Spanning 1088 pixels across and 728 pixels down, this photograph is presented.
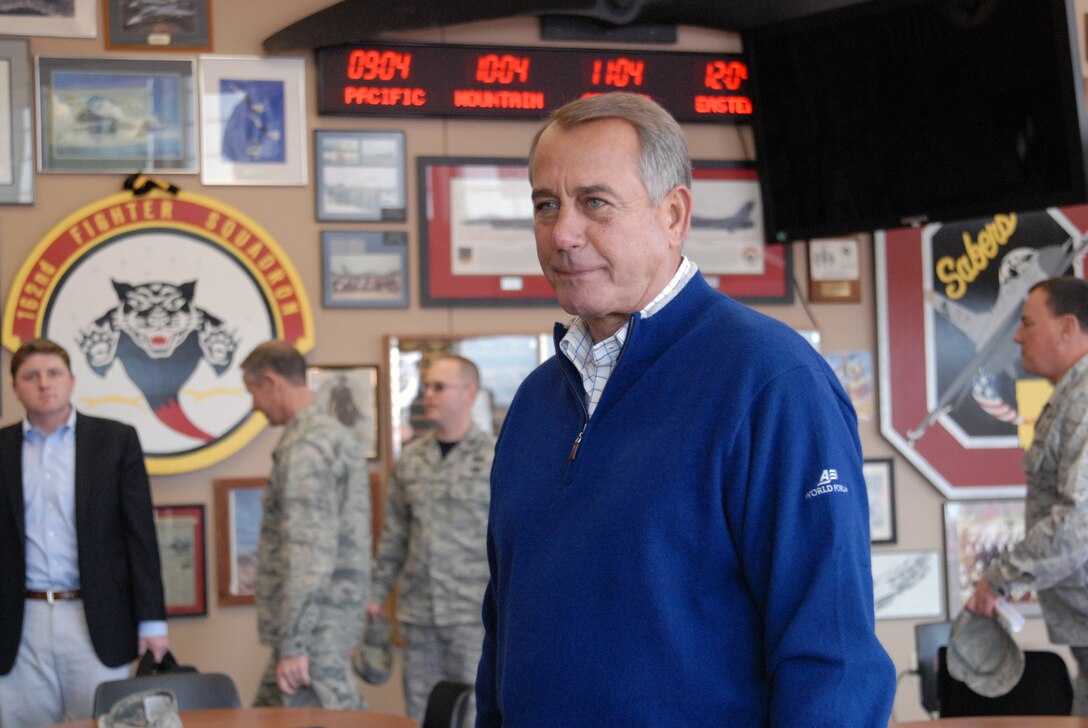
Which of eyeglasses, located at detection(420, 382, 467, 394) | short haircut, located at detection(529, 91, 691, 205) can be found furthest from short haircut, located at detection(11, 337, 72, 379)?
short haircut, located at detection(529, 91, 691, 205)

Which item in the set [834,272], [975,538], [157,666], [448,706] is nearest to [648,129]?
[448,706]

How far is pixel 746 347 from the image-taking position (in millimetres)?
1555

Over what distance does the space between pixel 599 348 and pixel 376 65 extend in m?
3.89

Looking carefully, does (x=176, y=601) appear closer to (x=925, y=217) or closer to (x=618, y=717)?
(x=925, y=217)

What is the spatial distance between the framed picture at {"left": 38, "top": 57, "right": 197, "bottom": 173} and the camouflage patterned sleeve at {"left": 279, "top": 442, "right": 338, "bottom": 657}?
170 cm

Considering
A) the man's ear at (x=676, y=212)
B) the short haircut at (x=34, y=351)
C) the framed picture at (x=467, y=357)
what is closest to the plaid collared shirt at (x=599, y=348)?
the man's ear at (x=676, y=212)

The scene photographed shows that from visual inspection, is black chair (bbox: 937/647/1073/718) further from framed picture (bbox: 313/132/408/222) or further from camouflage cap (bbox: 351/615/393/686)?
framed picture (bbox: 313/132/408/222)

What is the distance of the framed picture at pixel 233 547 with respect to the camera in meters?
5.22

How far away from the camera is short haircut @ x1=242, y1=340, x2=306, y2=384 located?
4.45 meters

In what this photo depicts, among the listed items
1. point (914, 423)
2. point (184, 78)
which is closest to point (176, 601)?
point (184, 78)

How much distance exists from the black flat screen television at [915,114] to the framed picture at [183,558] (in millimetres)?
2778

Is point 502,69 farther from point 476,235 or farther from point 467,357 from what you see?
point 467,357

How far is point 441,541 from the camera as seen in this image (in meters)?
4.62

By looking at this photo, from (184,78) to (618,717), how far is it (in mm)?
4375
